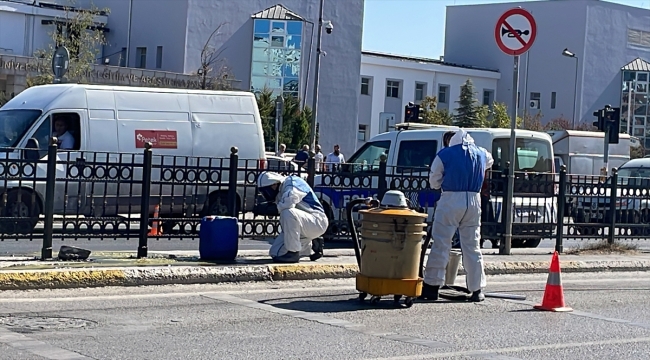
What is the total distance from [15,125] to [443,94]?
52.4m

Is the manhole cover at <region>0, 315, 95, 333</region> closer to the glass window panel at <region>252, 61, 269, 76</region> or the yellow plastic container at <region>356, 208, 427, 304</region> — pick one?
the yellow plastic container at <region>356, 208, 427, 304</region>

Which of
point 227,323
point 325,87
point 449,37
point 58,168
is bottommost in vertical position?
point 227,323

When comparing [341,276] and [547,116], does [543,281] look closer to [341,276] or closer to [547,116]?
[341,276]

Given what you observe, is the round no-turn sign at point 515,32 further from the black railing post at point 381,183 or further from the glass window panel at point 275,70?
the glass window panel at point 275,70

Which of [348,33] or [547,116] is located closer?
[348,33]

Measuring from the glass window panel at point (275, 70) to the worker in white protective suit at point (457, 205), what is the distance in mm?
41744

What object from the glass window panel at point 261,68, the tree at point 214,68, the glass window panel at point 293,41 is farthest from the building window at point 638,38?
the tree at point 214,68

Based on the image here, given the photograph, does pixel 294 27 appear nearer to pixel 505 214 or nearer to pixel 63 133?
pixel 63 133

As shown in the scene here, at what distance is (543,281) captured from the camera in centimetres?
1348

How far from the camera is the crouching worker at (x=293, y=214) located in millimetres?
12008

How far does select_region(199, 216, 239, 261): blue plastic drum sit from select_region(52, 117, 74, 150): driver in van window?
6933 mm

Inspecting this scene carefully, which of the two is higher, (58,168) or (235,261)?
(58,168)

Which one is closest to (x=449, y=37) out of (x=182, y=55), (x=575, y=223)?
(x=182, y=55)

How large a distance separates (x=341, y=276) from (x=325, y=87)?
137ft
